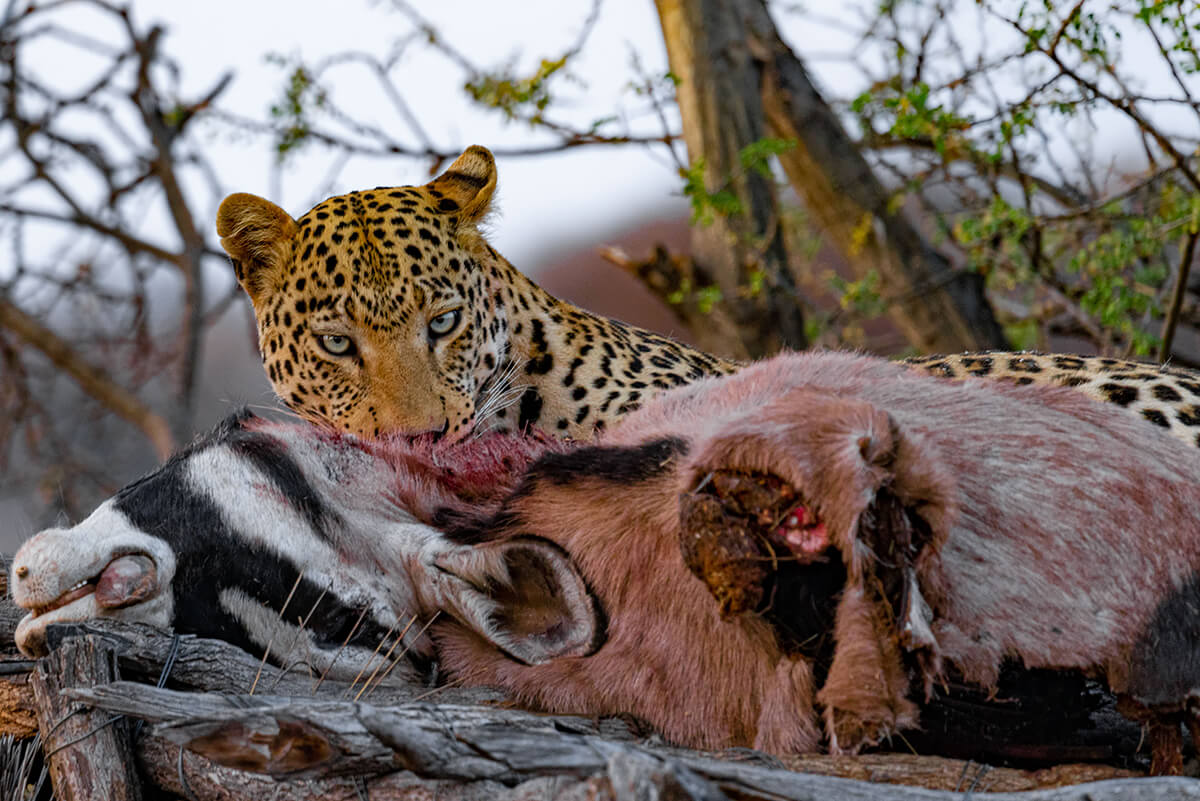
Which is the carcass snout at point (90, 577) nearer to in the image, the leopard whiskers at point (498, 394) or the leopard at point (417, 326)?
the leopard at point (417, 326)

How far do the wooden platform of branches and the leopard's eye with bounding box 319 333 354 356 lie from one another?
155 cm

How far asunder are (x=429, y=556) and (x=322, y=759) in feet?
2.18

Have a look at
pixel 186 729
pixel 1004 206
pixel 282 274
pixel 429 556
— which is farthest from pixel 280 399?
pixel 1004 206

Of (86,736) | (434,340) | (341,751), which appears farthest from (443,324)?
(341,751)

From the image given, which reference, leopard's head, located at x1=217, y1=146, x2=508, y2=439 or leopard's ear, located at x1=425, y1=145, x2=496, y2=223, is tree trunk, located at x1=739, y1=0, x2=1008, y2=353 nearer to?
leopard's ear, located at x1=425, y1=145, x2=496, y2=223

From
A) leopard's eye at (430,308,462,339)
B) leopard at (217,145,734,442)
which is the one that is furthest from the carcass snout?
leopard's eye at (430,308,462,339)

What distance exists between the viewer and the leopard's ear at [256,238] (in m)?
3.77

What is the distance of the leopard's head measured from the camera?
3.52 meters

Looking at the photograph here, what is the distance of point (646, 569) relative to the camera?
6.59 feet

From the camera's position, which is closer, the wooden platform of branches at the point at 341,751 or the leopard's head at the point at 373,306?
the wooden platform of branches at the point at 341,751

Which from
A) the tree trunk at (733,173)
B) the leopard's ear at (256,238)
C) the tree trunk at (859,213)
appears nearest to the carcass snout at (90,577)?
the leopard's ear at (256,238)

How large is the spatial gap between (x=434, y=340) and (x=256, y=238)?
2.29ft

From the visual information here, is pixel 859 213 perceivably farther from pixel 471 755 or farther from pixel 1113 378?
pixel 471 755

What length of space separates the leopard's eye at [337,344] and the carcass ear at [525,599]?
1.61 meters
